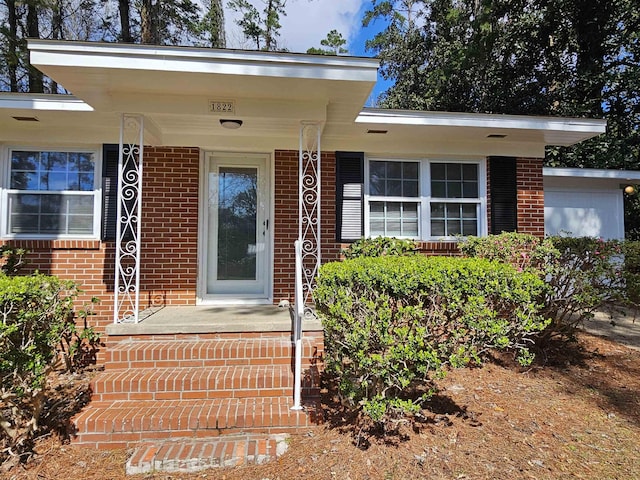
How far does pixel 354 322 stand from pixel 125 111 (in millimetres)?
3079

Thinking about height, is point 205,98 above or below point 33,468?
above

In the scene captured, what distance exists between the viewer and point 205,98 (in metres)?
3.83

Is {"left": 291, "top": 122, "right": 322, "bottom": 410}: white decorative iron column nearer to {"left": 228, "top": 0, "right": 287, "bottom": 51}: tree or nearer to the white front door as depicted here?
the white front door

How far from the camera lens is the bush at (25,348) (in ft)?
7.94

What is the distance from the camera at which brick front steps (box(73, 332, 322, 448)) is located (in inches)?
108

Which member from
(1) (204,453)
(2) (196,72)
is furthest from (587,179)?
(1) (204,453)

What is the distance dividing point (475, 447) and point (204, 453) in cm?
186

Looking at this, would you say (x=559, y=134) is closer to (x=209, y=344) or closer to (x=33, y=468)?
(x=209, y=344)

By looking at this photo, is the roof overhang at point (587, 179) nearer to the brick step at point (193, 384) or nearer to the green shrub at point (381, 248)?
the green shrub at point (381, 248)

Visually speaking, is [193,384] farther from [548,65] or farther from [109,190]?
[548,65]

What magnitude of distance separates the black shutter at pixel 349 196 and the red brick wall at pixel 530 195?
7.60 feet

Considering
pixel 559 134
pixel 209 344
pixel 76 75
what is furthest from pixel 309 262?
pixel 559 134

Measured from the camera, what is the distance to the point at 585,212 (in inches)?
325

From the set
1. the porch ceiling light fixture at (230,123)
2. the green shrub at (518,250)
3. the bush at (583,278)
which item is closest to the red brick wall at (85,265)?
the porch ceiling light fixture at (230,123)
